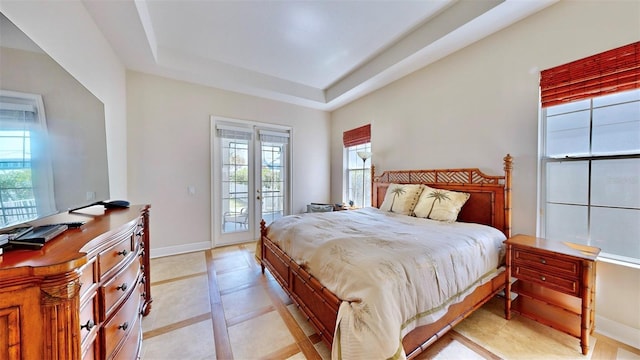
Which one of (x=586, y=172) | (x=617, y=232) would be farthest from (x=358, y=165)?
(x=617, y=232)

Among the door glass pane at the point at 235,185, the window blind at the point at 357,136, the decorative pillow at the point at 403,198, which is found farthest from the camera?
the window blind at the point at 357,136

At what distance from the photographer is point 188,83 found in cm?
369

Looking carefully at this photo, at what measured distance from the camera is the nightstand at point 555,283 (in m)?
1.62

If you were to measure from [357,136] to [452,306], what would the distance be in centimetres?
334

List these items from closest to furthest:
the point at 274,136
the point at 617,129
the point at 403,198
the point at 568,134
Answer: the point at 617,129, the point at 568,134, the point at 403,198, the point at 274,136

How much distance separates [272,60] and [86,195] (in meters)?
2.80

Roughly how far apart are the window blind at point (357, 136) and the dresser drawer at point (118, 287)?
3733 millimetres

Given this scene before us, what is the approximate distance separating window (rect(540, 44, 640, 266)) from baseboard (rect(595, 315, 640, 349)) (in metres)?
0.49

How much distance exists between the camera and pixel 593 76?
1893mm

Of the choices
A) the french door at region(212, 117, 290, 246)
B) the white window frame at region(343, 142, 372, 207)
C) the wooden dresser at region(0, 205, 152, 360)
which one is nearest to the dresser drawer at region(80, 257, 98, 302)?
the wooden dresser at region(0, 205, 152, 360)

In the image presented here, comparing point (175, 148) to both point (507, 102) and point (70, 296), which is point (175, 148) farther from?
point (507, 102)

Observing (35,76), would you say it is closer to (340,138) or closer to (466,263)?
(466,263)

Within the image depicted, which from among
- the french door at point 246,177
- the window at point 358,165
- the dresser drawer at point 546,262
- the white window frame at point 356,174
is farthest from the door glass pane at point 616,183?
the french door at point 246,177

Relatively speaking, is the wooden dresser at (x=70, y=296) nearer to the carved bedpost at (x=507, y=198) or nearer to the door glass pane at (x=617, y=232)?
the carved bedpost at (x=507, y=198)
